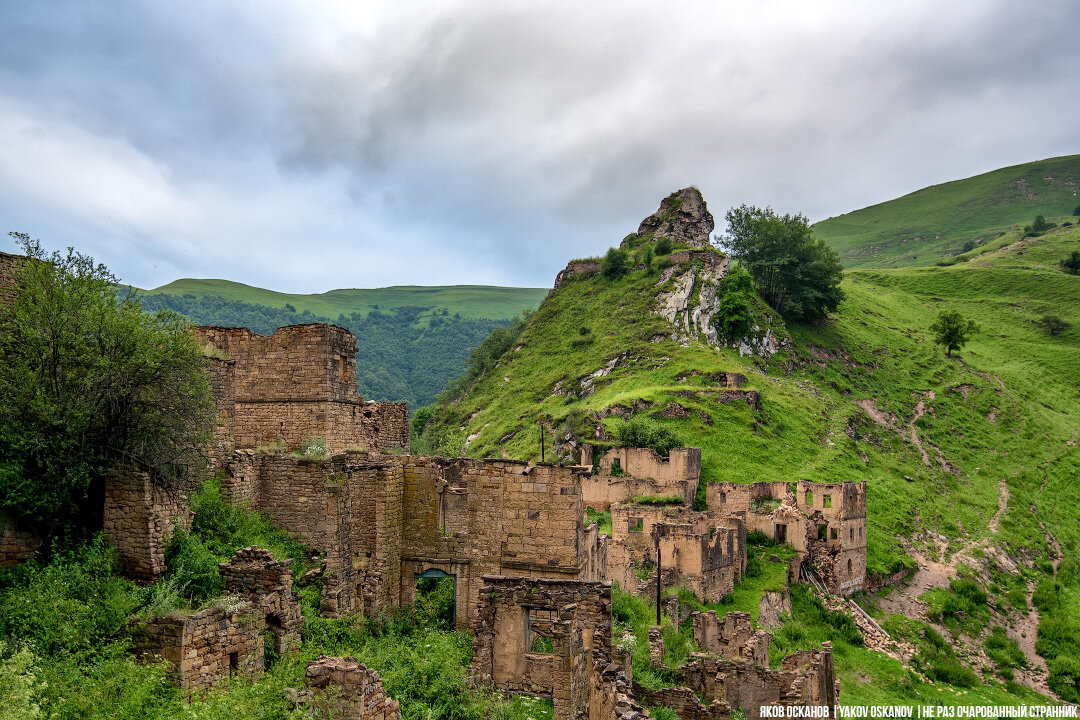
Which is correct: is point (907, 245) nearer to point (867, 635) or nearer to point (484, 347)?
point (484, 347)

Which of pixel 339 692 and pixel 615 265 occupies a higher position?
pixel 615 265

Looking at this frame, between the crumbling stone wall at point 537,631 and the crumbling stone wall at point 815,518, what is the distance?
2673 centimetres

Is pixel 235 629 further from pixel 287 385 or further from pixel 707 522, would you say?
pixel 707 522

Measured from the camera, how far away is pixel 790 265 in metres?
88.3

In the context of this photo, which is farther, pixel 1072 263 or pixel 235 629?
pixel 1072 263

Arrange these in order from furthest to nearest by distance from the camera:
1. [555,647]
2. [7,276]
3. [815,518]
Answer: [815,518]
[555,647]
[7,276]

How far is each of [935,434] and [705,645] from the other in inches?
2212

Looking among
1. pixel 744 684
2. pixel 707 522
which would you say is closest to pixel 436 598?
pixel 744 684

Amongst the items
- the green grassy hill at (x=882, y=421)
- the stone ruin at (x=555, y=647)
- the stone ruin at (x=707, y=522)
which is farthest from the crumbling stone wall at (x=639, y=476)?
the stone ruin at (x=555, y=647)

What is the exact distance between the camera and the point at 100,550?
11.4 meters

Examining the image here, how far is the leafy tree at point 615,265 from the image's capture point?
91.4 m

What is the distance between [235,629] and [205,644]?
1.91 feet

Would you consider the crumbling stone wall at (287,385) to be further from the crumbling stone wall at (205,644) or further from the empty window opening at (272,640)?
the crumbling stone wall at (205,644)

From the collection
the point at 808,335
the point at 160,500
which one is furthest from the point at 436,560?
the point at 808,335
